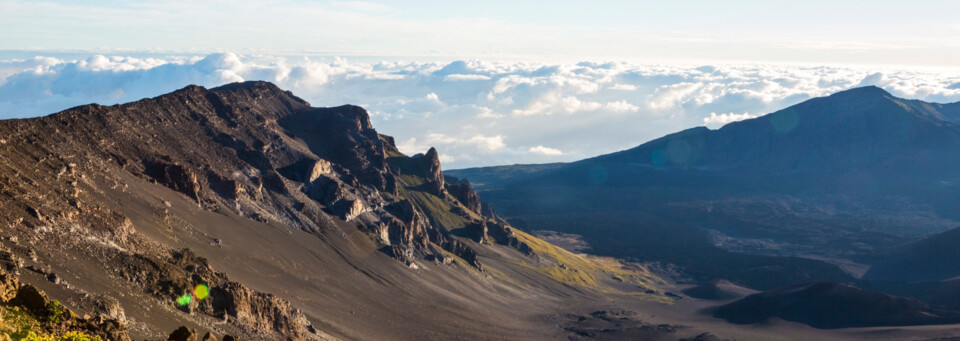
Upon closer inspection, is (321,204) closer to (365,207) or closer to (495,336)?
(365,207)

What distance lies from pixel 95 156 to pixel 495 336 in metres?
79.3

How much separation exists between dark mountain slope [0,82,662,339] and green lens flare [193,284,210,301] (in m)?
0.50

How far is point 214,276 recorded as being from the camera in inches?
3538

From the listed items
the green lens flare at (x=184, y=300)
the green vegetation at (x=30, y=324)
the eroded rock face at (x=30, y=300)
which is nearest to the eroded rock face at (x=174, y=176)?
the green lens flare at (x=184, y=300)

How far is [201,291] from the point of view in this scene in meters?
83.2

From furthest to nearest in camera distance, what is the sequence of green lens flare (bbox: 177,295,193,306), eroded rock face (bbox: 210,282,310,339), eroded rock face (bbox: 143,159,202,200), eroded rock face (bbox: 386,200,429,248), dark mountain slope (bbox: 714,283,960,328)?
dark mountain slope (bbox: 714,283,960,328)
eroded rock face (bbox: 386,200,429,248)
eroded rock face (bbox: 143,159,202,200)
eroded rock face (bbox: 210,282,310,339)
green lens flare (bbox: 177,295,193,306)

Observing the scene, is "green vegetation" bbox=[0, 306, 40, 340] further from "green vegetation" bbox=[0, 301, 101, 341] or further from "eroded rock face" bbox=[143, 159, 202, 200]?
"eroded rock face" bbox=[143, 159, 202, 200]

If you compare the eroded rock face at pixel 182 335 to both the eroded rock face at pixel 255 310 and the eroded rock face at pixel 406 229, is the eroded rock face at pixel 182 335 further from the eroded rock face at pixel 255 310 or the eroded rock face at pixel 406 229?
the eroded rock face at pixel 406 229

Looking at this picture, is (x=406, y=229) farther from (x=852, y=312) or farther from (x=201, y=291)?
(x=852, y=312)

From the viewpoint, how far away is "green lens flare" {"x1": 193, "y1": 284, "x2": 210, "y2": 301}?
8234 cm

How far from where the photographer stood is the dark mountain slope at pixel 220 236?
77062 millimetres

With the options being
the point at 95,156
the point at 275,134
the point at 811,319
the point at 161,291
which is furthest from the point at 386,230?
the point at 811,319

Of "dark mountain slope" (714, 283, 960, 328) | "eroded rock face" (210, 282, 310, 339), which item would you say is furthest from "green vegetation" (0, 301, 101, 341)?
"dark mountain slope" (714, 283, 960, 328)

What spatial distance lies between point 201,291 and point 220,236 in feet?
135
